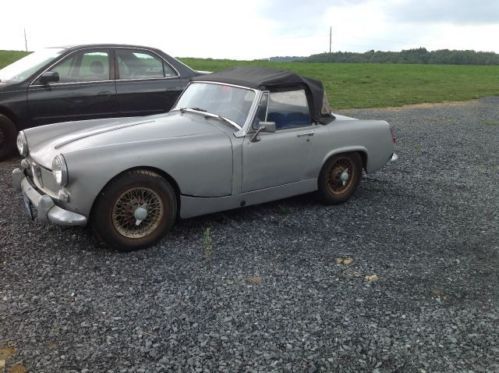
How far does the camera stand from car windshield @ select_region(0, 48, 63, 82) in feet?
21.9

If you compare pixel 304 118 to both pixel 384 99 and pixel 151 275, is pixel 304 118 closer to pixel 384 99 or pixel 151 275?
pixel 151 275

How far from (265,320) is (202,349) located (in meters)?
0.50

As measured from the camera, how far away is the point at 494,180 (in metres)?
6.84

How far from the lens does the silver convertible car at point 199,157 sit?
3.82 meters

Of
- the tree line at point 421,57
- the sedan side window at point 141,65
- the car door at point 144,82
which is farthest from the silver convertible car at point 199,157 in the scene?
the tree line at point 421,57

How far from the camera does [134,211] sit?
3.98 metres

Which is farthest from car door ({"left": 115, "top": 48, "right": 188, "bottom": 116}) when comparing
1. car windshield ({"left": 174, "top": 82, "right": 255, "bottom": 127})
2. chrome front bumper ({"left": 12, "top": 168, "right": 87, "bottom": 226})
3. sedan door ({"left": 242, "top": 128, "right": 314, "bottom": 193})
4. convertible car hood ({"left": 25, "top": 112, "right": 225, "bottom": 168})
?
chrome front bumper ({"left": 12, "top": 168, "right": 87, "bottom": 226})

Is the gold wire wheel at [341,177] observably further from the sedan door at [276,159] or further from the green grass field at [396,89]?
the green grass field at [396,89]

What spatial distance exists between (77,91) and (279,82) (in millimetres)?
3289

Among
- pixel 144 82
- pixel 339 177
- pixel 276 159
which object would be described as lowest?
pixel 339 177

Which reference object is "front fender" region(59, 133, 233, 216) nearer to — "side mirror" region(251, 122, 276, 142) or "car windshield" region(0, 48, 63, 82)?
"side mirror" region(251, 122, 276, 142)

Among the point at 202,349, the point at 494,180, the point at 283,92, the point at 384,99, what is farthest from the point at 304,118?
the point at 384,99

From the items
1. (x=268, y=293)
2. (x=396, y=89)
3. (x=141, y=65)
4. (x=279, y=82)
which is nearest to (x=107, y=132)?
(x=279, y=82)

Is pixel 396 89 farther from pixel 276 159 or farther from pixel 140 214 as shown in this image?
pixel 140 214
